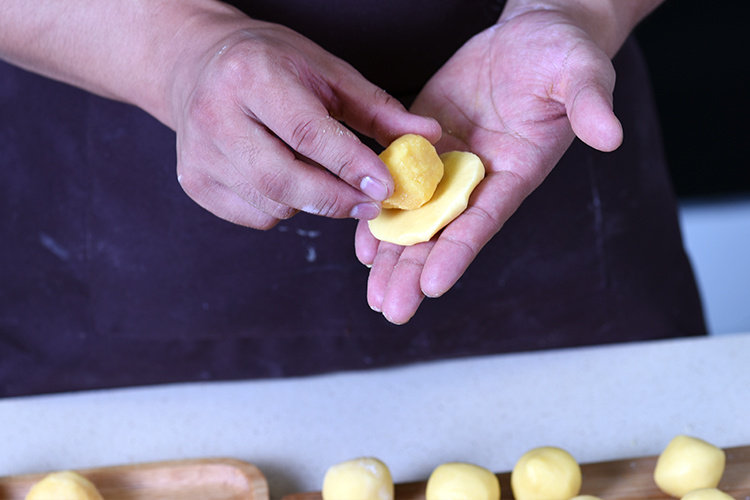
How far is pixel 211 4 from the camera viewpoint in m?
1.11

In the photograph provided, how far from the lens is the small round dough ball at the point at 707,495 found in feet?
3.17

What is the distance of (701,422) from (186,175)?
82 cm

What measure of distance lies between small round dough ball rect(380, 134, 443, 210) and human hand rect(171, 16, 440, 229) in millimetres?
28

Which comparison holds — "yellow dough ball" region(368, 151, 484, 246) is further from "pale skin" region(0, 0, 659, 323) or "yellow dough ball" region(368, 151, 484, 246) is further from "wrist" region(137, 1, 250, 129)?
"wrist" region(137, 1, 250, 129)

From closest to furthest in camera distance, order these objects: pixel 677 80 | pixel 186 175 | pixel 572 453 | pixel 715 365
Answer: pixel 186 175, pixel 572 453, pixel 715 365, pixel 677 80

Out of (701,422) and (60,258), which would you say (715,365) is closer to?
(701,422)

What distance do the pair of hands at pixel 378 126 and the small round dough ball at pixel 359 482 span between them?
0.69 ft

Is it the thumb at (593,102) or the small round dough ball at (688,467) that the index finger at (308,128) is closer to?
the thumb at (593,102)

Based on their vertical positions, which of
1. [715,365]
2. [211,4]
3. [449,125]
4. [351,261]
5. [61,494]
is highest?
[211,4]

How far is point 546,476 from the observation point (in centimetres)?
102

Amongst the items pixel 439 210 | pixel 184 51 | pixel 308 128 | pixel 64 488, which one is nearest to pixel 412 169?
pixel 439 210

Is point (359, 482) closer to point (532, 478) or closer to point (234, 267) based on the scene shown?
point (532, 478)

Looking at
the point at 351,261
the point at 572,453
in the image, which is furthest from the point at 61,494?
the point at 572,453

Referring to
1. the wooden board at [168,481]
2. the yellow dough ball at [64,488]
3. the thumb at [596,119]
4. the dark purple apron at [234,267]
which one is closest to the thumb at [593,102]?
the thumb at [596,119]
